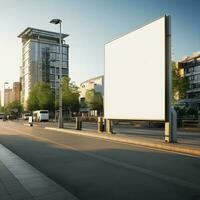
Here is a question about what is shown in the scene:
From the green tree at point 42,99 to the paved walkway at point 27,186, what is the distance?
285 ft

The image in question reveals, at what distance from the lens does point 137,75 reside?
19781mm

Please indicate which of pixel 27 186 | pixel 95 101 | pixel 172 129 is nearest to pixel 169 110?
pixel 172 129

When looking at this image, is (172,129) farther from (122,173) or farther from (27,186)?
(27,186)

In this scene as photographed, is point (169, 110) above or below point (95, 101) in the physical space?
below

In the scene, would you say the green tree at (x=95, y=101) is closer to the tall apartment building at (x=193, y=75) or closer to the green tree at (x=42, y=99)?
the green tree at (x=42, y=99)

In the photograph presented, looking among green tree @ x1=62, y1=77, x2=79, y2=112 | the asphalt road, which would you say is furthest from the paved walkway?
green tree @ x1=62, y1=77, x2=79, y2=112

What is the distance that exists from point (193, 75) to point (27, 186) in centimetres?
10028

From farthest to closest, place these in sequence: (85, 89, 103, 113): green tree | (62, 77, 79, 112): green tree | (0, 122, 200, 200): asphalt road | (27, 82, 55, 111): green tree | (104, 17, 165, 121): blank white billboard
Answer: (85, 89, 103, 113): green tree < (27, 82, 55, 111): green tree < (62, 77, 79, 112): green tree < (104, 17, 165, 121): blank white billboard < (0, 122, 200, 200): asphalt road

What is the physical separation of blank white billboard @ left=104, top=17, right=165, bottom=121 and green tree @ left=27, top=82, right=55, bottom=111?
74.6 meters

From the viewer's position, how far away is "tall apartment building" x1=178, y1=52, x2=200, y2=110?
10089 cm

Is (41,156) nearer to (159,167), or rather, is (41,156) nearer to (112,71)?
(159,167)

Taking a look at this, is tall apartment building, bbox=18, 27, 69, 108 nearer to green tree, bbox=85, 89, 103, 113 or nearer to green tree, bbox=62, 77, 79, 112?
green tree, bbox=85, 89, 103, 113

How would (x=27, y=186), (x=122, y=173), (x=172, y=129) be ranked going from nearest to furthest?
1. (x=27, y=186)
2. (x=122, y=173)
3. (x=172, y=129)

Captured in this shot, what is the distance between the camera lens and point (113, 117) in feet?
75.5
